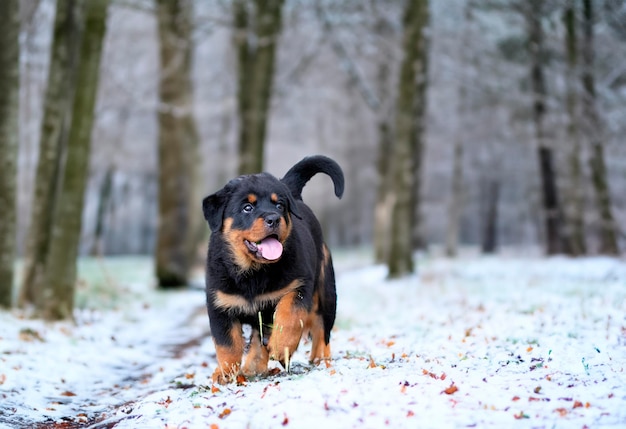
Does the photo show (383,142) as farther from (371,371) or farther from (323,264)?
(371,371)

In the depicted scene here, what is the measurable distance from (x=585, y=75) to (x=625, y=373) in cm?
1891

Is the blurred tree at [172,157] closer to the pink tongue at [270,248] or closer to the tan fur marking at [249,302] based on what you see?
the tan fur marking at [249,302]

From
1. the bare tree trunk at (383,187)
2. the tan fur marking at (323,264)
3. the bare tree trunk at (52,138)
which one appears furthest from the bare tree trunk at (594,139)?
the tan fur marking at (323,264)

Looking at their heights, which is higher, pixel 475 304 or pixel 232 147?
pixel 232 147

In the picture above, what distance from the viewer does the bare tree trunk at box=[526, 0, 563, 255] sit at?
80.8 feet

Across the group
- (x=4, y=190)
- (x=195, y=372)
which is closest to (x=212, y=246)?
(x=195, y=372)

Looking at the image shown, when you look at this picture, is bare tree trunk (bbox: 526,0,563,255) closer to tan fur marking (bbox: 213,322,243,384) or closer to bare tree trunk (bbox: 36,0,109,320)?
bare tree trunk (bbox: 36,0,109,320)

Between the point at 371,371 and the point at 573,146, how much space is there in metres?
18.9

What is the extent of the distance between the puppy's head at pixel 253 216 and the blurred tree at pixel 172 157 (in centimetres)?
1324

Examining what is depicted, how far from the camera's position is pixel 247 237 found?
5309 millimetres

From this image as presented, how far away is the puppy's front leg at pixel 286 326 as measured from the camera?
5.27 m

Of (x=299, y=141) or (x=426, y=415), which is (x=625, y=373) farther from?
(x=299, y=141)

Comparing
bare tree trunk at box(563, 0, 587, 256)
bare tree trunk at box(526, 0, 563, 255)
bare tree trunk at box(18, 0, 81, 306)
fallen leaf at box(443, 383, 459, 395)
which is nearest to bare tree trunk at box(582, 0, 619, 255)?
bare tree trunk at box(563, 0, 587, 256)

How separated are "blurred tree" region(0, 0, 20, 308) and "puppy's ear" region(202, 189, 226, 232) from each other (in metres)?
6.16
